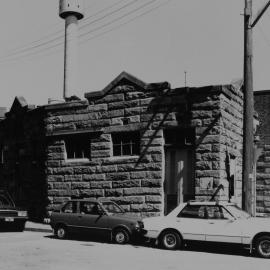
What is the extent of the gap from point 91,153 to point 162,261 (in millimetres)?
8129

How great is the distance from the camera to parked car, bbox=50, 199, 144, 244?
14445 millimetres

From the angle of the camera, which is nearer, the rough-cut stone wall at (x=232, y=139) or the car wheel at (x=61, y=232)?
the car wheel at (x=61, y=232)

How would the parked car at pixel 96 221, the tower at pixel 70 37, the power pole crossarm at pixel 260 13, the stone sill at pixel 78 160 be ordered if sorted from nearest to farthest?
the power pole crossarm at pixel 260 13
the parked car at pixel 96 221
the stone sill at pixel 78 160
the tower at pixel 70 37

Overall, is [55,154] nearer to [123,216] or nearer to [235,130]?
[123,216]

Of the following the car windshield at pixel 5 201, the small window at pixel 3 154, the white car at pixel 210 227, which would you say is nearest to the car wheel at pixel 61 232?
the white car at pixel 210 227

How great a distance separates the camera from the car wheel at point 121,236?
14438 mm

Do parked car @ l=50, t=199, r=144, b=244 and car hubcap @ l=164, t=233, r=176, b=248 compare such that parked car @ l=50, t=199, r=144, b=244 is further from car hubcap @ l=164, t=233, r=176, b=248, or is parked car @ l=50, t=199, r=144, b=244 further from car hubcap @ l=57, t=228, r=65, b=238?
car hubcap @ l=164, t=233, r=176, b=248

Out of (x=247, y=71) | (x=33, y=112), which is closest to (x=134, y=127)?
(x=247, y=71)

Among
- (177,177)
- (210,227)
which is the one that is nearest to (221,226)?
(210,227)

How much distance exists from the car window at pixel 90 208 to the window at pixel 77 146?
369cm

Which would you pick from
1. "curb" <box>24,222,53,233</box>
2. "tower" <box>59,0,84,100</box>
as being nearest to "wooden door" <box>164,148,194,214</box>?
"curb" <box>24,222,53,233</box>

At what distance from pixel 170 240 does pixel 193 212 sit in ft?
3.33

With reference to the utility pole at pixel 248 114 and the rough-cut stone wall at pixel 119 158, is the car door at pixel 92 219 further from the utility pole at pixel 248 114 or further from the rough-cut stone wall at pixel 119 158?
the utility pole at pixel 248 114

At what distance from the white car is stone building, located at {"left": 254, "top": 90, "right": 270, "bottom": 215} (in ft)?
29.4
